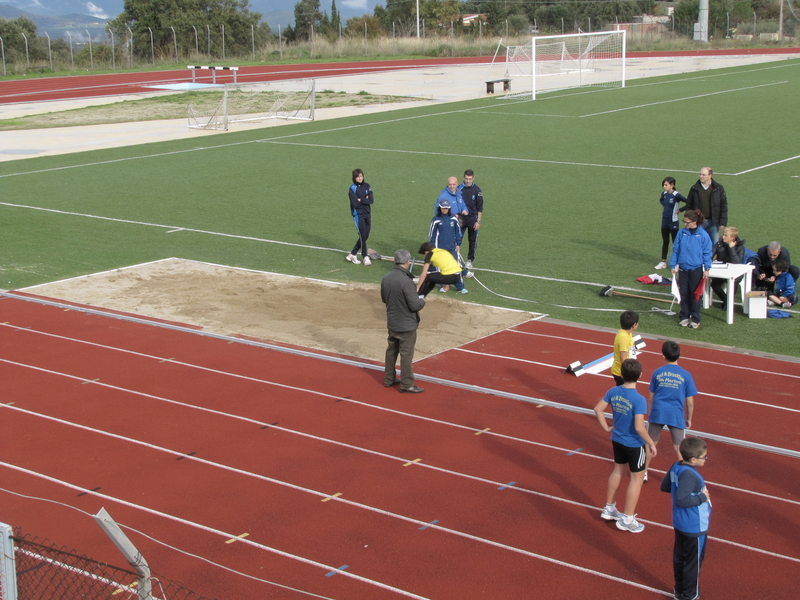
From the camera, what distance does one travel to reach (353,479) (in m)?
8.26

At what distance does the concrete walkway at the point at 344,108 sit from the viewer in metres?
33.5

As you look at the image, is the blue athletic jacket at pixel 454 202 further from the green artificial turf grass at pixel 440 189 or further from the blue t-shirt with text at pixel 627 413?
the blue t-shirt with text at pixel 627 413

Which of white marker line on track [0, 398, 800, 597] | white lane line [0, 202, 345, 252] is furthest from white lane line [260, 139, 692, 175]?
white marker line on track [0, 398, 800, 597]

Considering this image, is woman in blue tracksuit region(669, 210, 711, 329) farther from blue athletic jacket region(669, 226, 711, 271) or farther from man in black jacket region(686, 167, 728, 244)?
man in black jacket region(686, 167, 728, 244)

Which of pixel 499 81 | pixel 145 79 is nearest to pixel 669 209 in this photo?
pixel 499 81

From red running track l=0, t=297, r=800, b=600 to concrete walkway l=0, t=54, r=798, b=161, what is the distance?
23274 mm

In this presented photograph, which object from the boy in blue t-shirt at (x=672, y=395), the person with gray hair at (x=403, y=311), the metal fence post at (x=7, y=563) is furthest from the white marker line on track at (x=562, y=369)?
the metal fence post at (x=7, y=563)

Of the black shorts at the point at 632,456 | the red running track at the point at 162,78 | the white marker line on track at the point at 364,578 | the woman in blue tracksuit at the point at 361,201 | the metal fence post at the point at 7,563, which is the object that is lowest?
the white marker line on track at the point at 364,578

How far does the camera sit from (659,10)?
127 metres

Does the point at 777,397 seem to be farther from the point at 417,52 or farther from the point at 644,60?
the point at 417,52

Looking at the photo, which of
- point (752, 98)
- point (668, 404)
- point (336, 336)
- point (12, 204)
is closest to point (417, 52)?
point (752, 98)

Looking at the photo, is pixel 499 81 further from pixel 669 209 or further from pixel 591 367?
pixel 591 367

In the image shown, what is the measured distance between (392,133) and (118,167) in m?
10.9

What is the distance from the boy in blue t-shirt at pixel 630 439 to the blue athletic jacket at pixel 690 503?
92 centimetres
